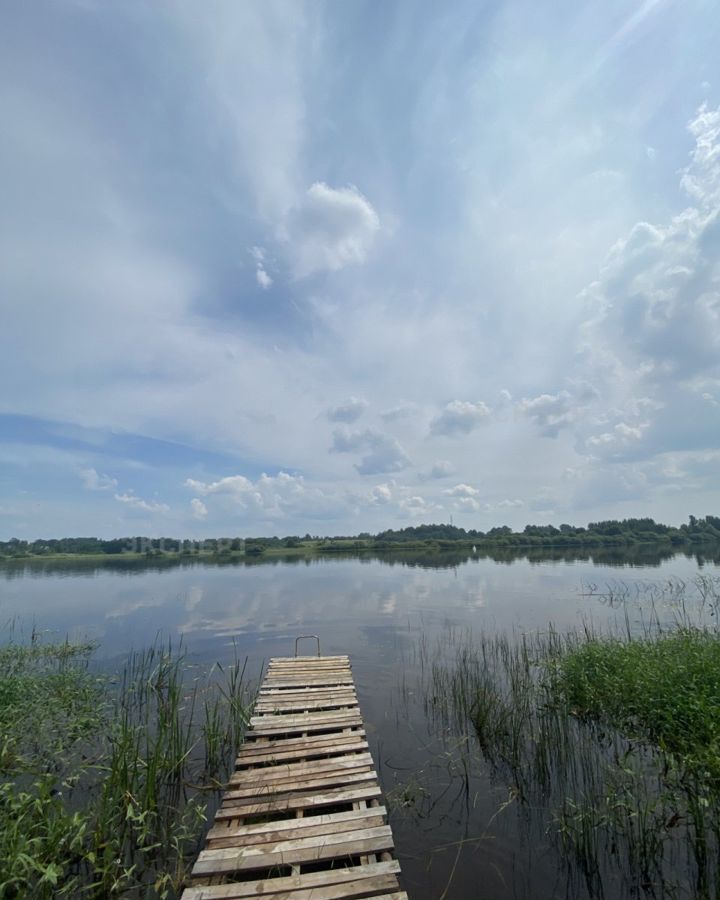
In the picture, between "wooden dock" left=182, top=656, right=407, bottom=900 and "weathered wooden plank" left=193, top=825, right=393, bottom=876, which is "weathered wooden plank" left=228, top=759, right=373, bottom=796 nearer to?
"wooden dock" left=182, top=656, right=407, bottom=900

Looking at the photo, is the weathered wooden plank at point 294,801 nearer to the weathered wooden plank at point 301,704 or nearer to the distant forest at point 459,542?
the weathered wooden plank at point 301,704

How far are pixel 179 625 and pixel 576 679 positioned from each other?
771 inches

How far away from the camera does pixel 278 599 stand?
1231 inches

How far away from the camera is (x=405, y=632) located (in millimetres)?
19250

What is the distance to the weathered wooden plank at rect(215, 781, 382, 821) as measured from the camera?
17.0 ft

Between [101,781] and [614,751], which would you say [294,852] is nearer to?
[101,781]

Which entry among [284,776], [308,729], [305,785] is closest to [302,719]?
[308,729]

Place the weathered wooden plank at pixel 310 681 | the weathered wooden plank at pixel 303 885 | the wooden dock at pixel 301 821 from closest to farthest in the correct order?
the weathered wooden plank at pixel 303 885, the wooden dock at pixel 301 821, the weathered wooden plank at pixel 310 681

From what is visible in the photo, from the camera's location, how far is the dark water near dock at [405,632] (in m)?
5.56

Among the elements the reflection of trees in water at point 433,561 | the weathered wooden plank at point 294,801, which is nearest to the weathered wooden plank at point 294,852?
the weathered wooden plank at point 294,801

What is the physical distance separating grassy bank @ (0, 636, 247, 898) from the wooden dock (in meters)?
0.75

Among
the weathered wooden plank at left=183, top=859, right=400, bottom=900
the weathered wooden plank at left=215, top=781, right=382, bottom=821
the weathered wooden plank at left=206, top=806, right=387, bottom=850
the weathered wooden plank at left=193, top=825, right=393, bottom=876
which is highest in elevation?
the weathered wooden plank at left=183, top=859, right=400, bottom=900

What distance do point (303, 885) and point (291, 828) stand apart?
93 cm

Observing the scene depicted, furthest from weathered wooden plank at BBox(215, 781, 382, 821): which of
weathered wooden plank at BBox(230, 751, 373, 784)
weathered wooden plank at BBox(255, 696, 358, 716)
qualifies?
weathered wooden plank at BBox(255, 696, 358, 716)
